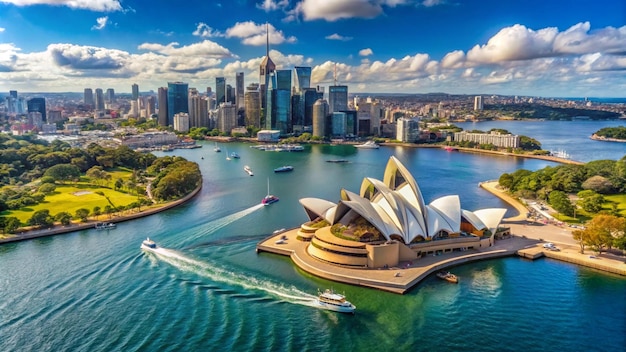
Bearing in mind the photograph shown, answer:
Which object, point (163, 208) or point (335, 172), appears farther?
point (335, 172)

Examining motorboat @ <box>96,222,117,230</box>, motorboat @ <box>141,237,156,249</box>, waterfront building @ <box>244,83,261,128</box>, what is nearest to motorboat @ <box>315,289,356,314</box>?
motorboat @ <box>141,237,156,249</box>

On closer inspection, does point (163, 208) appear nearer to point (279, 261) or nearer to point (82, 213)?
point (82, 213)

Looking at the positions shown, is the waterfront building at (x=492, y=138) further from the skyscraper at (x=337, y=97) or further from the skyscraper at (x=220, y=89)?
the skyscraper at (x=220, y=89)

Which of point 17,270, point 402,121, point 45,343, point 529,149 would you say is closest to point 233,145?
point 402,121

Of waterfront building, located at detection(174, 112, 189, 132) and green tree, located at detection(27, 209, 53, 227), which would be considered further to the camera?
waterfront building, located at detection(174, 112, 189, 132)

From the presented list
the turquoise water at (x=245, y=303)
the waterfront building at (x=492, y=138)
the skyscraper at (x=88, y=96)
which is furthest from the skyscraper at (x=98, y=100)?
the turquoise water at (x=245, y=303)

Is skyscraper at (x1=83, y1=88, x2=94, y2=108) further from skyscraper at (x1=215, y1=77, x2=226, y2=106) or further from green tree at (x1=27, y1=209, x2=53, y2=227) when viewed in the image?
green tree at (x1=27, y1=209, x2=53, y2=227)

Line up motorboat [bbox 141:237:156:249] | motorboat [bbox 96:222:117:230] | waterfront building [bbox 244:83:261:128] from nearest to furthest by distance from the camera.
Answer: motorboat [bbox 141:237:156:249] < motorboat [bbox 96:222:117:230] < waterfront building [bbox 244:83:261:128]
